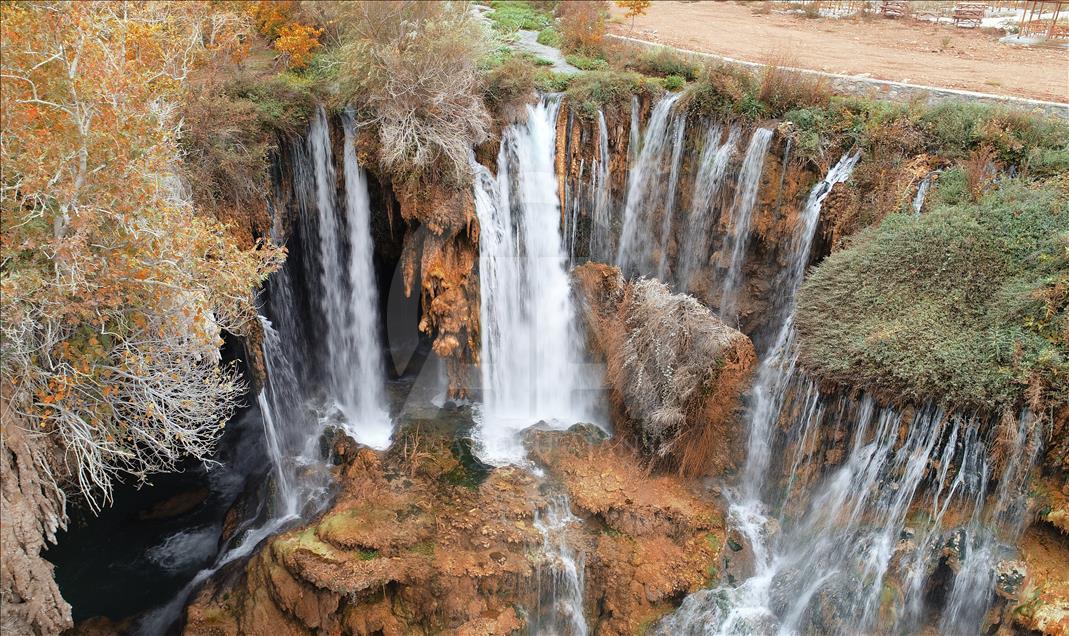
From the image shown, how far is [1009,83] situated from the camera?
14.6m

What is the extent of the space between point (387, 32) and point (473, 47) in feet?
5.69

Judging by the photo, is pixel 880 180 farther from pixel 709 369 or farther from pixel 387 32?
pixel 387 32

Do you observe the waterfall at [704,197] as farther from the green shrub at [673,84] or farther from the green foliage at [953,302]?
the green foliage at [953,302]

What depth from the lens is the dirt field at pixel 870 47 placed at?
1496cm

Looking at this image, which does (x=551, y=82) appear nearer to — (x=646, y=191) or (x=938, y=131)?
(x=646, y=191)

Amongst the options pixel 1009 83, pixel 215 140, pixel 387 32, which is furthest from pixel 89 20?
pixel 1009 83

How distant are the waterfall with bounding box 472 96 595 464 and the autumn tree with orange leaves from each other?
17.5 ft

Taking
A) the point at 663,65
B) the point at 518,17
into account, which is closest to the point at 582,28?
the point at 663,65

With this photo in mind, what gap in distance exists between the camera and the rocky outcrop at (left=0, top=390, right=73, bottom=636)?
694 centimetres

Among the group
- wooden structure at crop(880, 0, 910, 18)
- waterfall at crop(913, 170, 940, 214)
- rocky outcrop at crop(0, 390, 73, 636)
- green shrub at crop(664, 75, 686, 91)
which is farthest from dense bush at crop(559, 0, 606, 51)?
rocky outcrop at crop(0, 390, 73, 636)

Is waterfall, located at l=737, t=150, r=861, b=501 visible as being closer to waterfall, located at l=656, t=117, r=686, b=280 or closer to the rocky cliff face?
the rocky cliff face

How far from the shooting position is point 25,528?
7098 millimetres

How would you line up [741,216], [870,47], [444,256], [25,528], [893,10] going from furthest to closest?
1. [893,10]
2. [870,47]
3. [741,216]
4. [444,256]
5. [25,528]

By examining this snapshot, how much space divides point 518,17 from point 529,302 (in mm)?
10946
